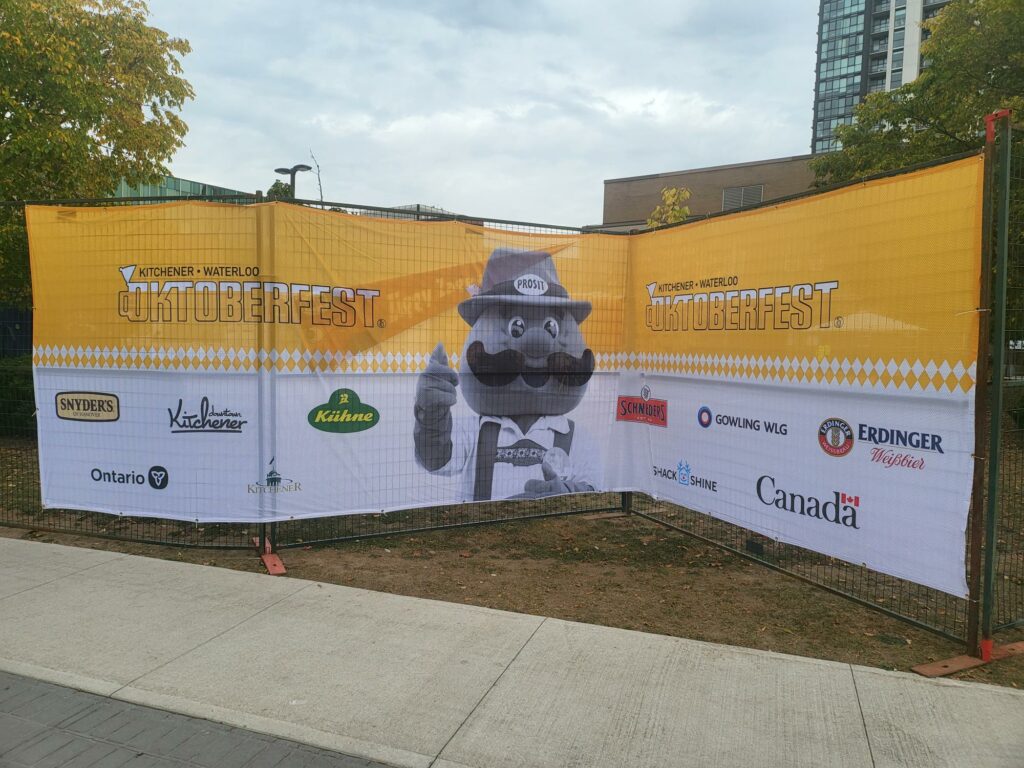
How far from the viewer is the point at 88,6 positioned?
13320 millimetres

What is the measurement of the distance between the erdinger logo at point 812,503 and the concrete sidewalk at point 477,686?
1.23 metres

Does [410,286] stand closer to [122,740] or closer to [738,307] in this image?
[738,307]

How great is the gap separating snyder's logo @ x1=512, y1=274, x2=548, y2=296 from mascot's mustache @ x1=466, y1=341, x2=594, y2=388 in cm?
61

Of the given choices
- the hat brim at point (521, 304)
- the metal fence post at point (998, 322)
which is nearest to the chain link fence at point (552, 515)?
the metal fence post at point (998, 322)

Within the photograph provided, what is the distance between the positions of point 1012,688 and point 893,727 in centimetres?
101

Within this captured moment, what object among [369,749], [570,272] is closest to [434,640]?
[369,749]

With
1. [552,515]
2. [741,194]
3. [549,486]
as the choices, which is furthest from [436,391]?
[741,194]

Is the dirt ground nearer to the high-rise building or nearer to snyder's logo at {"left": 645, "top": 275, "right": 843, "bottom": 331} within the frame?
snyder's logo at {"left": 645, "top": 275, "right": 843, "bottom": 331}

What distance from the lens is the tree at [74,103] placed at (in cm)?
1062

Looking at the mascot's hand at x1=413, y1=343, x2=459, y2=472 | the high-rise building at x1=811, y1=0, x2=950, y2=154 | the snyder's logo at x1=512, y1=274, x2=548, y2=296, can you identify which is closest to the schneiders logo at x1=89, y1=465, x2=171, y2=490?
the mascot's hand at x1=413, y1=343, x2=459, y2=472

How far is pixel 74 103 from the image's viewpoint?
11117 millimetres

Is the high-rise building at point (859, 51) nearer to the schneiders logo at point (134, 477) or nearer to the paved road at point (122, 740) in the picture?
the schneiders logo at point (134, 477)

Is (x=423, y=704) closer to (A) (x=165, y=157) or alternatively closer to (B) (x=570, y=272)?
(B) (x=570, y=272)

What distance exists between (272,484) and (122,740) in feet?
9.86
